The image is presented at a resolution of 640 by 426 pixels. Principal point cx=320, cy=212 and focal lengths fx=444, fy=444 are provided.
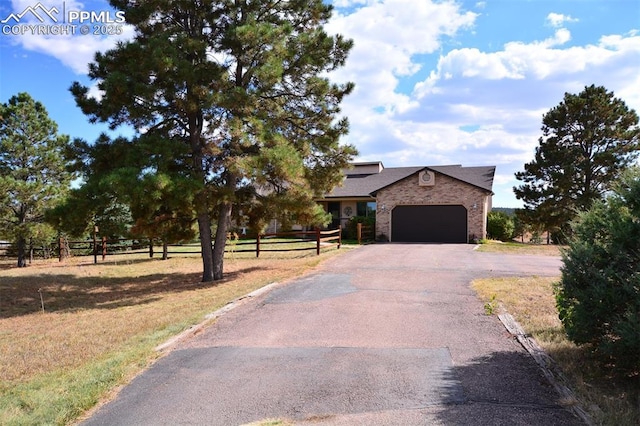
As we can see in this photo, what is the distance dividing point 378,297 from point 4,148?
19.0m

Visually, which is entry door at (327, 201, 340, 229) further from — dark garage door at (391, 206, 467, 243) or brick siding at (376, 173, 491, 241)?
dark garage door at (391, 206, 467, 243)

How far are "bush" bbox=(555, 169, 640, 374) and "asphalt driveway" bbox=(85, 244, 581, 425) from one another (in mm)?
752

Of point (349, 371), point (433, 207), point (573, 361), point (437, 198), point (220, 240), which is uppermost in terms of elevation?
point (437, 198)

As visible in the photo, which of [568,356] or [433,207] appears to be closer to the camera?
[568,356]

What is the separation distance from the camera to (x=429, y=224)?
84.5 ft

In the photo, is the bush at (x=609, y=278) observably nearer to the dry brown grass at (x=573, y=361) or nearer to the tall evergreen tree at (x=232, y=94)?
the dry brown grass at (x=573, y=361)

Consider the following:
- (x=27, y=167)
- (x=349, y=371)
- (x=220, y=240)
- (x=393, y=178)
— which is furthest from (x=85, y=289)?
(x=393, y=178)

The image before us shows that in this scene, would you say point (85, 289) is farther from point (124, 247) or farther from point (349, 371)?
point (124, 247)

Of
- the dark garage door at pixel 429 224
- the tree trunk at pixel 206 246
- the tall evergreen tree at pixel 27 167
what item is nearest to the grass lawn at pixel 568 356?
the tree trunk at pixel 206 246

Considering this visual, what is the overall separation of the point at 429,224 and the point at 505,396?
21.8 metres

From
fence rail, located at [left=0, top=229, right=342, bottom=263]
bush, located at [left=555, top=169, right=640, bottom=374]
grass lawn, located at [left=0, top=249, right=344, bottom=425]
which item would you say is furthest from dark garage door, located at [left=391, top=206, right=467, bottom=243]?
bush, located at [left=555, top=169, right=640, bottom=374]

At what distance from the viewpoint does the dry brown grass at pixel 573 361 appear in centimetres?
394

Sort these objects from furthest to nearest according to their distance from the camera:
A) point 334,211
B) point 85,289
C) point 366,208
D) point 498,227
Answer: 1. point 334,211
2. point 366,208
3. point 498,227
4. point 85,289

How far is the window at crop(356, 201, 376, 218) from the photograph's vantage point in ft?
96.6
